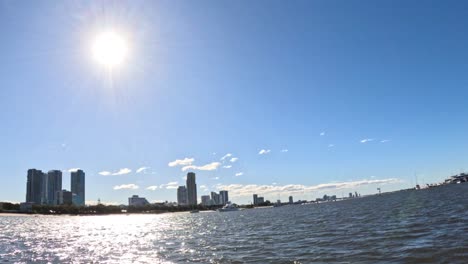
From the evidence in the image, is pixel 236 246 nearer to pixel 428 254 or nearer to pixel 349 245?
pixel 349 245

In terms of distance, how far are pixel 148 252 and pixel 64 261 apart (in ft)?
25.2

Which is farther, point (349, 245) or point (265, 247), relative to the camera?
point (265, 247)

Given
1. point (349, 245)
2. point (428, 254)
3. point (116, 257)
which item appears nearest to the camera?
point (428, 254)

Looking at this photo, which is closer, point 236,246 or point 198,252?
point 198,252

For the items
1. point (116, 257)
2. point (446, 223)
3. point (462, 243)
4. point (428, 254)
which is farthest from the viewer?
point (446, 223)

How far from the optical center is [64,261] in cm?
3397

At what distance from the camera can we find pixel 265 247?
3641 cm

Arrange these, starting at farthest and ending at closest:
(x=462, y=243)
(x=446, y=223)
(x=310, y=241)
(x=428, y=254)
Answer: (x=446, y=223) → (x=310, y=241) → (x=462, y=243) → (x=428, y=254)

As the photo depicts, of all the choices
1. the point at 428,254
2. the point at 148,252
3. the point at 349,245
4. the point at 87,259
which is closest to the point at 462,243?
the point at 428,254

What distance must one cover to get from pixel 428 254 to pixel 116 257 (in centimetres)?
2557

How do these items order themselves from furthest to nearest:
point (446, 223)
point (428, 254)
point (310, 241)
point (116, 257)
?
1. point (446, 223)
2. point (310, 241)
3. point (116, 257)
4. point (428, 254)

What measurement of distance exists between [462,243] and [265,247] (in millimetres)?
16120

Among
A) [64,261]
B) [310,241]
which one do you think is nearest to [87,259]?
[64,261]

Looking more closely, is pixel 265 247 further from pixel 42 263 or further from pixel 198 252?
pixel 42 263
